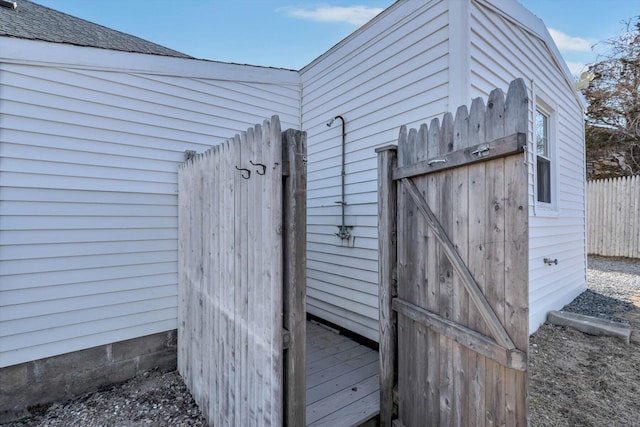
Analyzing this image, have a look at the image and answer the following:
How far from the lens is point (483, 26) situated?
9.46ft

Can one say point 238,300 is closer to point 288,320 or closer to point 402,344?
point 288,320

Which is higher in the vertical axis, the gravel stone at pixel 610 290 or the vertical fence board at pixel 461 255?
the vertical fence board at pixel 461 255

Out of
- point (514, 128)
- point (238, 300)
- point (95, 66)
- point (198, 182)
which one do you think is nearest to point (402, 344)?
point (238, 300)

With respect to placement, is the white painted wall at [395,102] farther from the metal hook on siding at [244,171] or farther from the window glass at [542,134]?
the metal hook on siding at [244,171]

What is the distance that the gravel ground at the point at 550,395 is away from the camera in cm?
245

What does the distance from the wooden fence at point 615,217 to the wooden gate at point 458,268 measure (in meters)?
10.0

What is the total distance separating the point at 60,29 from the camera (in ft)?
13.8

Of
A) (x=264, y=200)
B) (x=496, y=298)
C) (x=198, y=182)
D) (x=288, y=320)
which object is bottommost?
(x=288, y=320)

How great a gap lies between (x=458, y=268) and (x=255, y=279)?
114 centimetres

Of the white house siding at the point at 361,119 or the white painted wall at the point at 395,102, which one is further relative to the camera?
the white house siding at the point at 361,119

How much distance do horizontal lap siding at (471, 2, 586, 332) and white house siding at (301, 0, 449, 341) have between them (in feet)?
1.41

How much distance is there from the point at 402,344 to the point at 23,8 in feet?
21.9

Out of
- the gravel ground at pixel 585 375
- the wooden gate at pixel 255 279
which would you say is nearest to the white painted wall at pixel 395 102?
the gravel ground at pixel 585 375

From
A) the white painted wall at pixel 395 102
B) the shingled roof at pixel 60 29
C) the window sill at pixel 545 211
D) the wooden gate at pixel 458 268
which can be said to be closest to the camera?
the wooden gate at pixel 458 268
